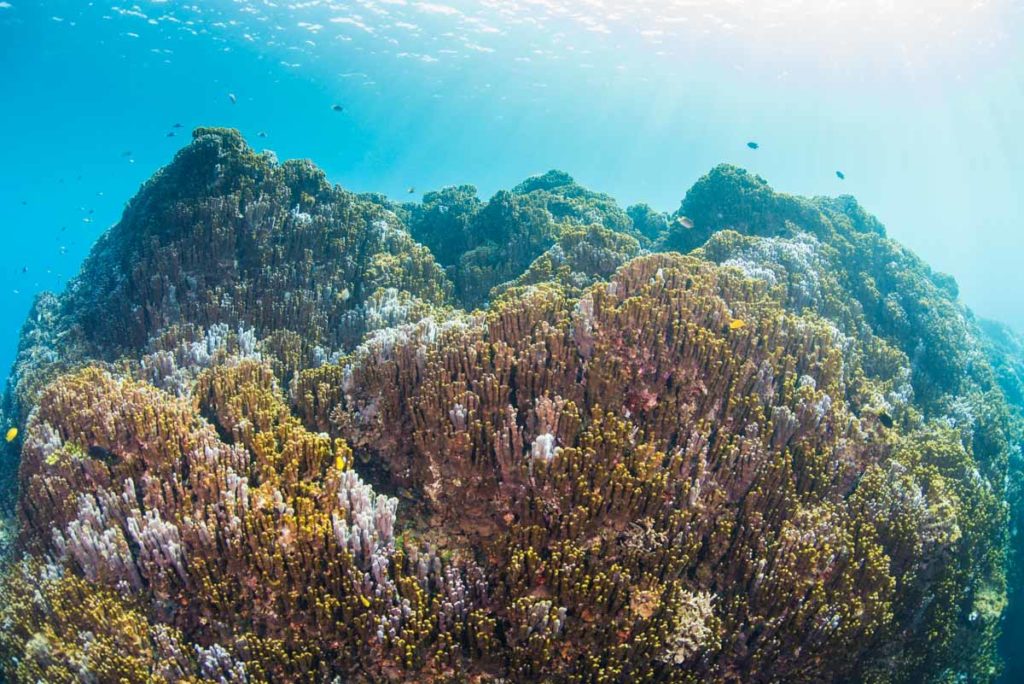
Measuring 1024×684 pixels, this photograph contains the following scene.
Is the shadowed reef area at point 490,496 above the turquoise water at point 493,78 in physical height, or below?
below

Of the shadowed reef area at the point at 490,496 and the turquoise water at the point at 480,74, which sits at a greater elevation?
the turquoise water at the point at 480,74

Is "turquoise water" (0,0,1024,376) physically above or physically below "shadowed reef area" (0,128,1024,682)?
above

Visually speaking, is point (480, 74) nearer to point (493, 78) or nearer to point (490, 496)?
point (493, 78)

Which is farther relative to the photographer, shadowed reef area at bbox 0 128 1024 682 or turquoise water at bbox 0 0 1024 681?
turquoise water at bbox 0 0 1024 681

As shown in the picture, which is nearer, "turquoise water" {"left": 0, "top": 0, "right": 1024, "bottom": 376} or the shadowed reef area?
the shadowed reef area

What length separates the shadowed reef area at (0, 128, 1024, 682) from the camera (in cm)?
384

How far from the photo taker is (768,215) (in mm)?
14688

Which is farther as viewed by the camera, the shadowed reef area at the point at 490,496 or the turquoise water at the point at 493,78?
the turquoise water at the point at 493,78

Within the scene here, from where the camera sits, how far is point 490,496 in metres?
4.81

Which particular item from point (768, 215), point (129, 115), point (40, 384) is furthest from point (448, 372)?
point (129, 115)

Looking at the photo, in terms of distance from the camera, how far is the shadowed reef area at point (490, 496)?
3836mm

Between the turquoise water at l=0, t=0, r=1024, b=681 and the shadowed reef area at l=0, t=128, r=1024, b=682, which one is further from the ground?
the turquoise water at l=0, t=0, r=1024, b=681

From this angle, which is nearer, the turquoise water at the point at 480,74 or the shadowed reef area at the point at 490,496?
the shadowed reef area at the point at 490,496

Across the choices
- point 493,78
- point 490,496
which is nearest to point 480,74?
point 493,78
